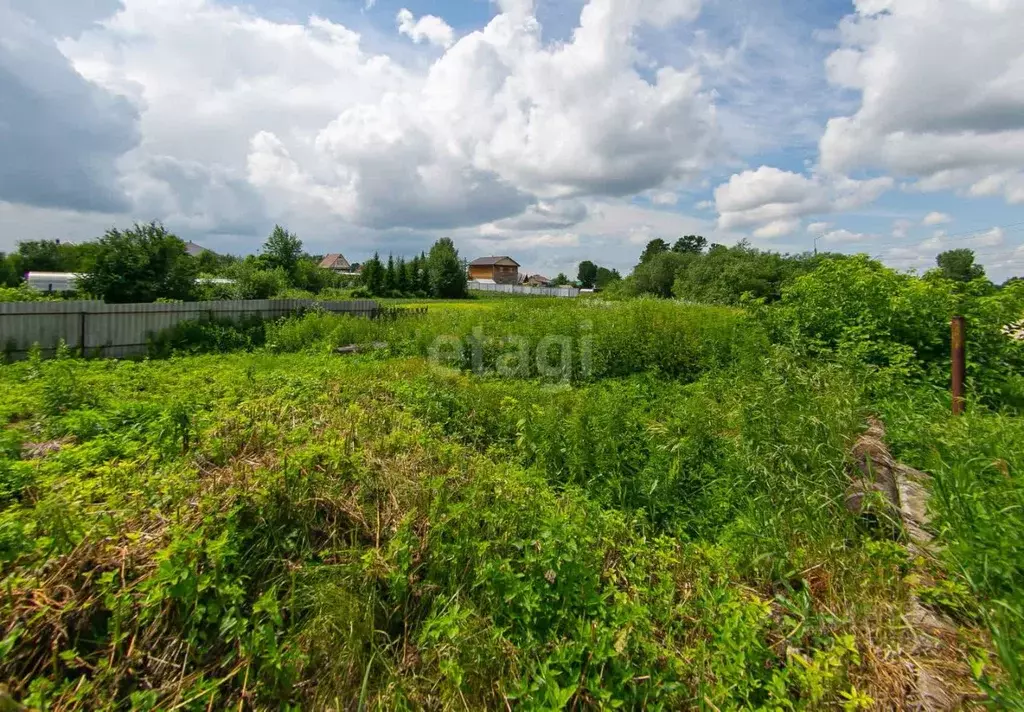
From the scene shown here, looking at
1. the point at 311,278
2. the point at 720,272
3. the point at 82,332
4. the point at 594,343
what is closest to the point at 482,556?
the point at 594,343

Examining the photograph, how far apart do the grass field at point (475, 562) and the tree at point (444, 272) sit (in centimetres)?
4339

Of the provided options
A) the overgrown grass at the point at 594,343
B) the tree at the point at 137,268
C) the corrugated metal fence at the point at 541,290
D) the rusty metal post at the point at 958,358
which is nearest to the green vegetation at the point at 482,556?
the rusty metal post at the point at 958,358

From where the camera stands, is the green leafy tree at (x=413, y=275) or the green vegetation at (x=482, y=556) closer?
the green vegetation at (x=482, y=556)

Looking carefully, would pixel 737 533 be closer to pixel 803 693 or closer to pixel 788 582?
pixel 788 582

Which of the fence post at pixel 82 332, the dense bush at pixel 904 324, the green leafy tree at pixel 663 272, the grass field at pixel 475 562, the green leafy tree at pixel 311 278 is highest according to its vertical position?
the green leafy tree at pixel 663 272

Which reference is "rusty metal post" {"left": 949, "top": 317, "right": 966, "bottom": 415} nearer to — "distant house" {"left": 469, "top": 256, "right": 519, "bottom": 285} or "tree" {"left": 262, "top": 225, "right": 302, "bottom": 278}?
"tree" {"left": 262, "top": 225, "right": 302, "bottom": 278}

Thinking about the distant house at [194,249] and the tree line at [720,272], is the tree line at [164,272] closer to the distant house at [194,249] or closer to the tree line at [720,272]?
the distant house at [194,249]

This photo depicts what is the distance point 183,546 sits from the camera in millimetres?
→ 2070

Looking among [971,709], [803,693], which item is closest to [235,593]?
[803,693]

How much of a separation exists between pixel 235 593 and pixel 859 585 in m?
2.90

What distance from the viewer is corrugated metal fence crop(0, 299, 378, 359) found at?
7949 mm

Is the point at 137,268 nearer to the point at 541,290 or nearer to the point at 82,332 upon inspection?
the point at 82,332

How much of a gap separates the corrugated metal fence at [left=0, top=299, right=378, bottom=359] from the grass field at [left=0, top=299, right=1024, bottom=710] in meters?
5.37

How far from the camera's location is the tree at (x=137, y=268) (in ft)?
40.8
